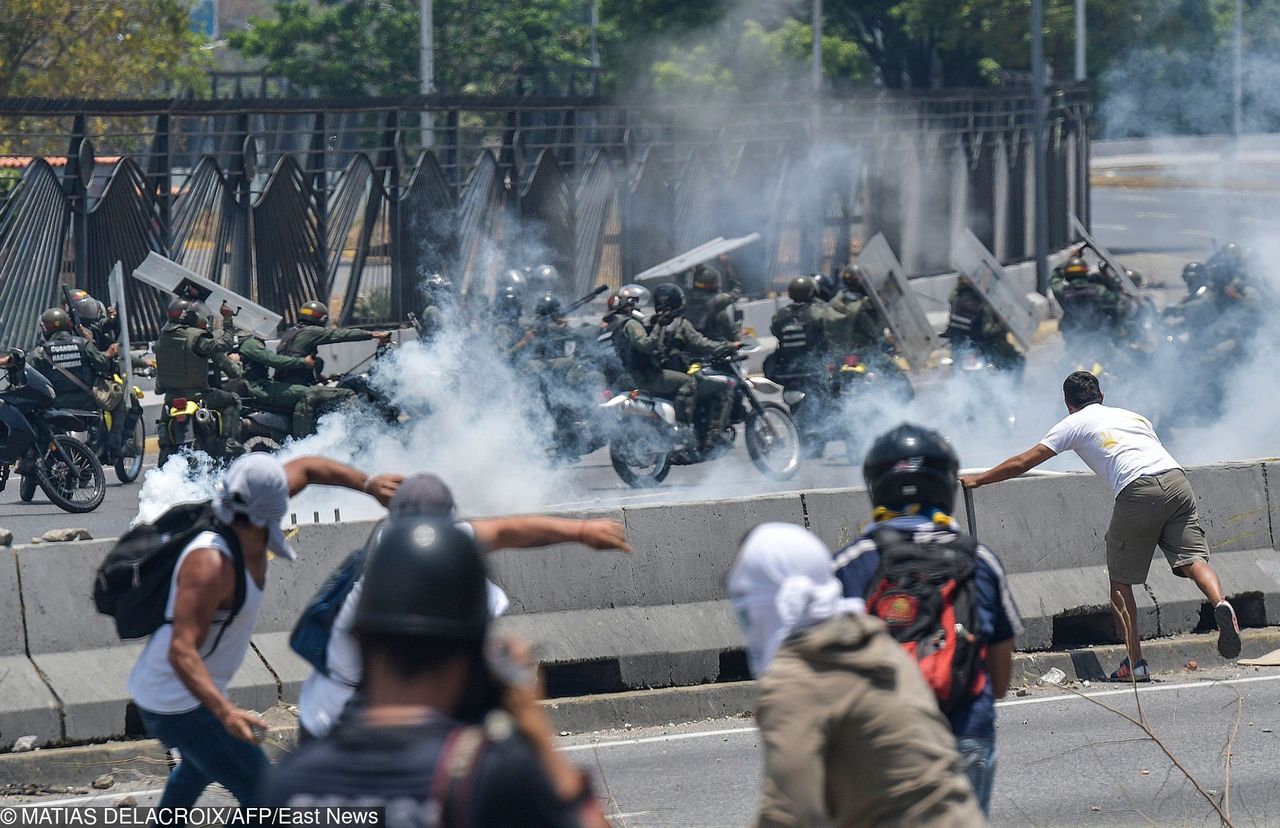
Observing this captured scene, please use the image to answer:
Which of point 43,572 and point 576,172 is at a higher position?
point 576,172

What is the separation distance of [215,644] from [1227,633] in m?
5.31

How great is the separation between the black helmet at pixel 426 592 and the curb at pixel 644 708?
4246mm

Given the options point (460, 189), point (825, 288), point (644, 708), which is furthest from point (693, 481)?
point (460, 189)

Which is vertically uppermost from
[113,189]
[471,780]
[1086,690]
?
[113,189]

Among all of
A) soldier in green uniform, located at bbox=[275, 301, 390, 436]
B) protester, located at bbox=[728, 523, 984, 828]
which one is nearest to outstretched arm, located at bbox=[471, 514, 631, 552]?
protester, located at bbox=[728, 523, 984, 828]

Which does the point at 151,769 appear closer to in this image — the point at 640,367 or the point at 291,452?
the point at 291,452

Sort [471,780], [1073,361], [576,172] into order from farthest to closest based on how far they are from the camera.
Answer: [576,172] → [1073,361] → [471,780]

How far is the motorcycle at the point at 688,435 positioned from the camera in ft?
41.5

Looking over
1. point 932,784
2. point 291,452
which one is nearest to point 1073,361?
point 291,452

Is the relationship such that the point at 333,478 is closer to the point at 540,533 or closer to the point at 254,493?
the point at 254,493

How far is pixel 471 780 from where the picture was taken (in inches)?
89.5

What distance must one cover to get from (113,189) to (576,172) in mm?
6790

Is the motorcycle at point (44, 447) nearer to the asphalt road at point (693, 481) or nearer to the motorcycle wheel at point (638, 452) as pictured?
the asphalt road at point (693, 481)

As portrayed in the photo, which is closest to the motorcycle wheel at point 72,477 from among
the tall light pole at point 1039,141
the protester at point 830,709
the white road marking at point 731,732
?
the white road marking at point 731,732
